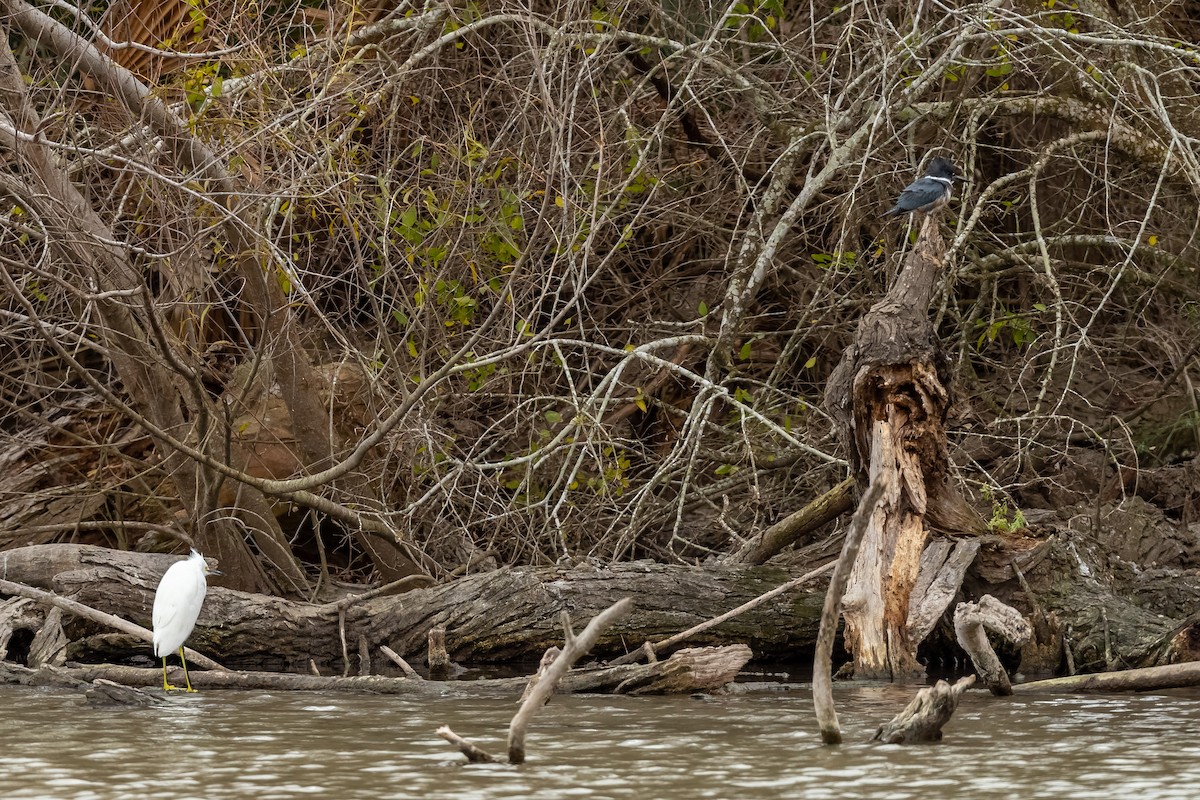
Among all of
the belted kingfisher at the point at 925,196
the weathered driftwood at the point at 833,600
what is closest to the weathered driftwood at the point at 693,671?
the weathered driftwood at the point at 833,600

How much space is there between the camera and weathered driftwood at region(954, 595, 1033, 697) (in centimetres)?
634

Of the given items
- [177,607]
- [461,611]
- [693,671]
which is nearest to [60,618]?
[177,607]

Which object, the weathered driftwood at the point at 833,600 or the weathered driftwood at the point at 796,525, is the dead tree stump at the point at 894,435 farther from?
the weathered driftwood at the point at 833,600

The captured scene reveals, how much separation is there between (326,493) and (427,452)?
961 millimetres

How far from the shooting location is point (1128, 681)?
6449 millimetres

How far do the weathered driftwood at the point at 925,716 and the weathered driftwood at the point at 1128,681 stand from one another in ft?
4.73

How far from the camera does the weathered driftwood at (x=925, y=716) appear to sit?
5086mm

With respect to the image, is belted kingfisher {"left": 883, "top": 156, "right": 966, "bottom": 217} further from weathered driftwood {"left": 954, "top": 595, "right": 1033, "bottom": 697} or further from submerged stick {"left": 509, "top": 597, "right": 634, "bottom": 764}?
submerged stick {"left": 509, "top": 597, "right": 634, "bottom": 764}

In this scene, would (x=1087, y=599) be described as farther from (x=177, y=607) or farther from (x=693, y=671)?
(x=177, y=607)

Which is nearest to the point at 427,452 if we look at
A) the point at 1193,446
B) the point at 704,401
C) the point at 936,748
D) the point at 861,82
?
the point at 704,401

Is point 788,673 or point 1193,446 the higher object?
point 1193,446

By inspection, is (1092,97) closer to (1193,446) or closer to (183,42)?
(1193,446)

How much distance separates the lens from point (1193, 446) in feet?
35.0

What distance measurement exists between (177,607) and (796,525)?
326cm
